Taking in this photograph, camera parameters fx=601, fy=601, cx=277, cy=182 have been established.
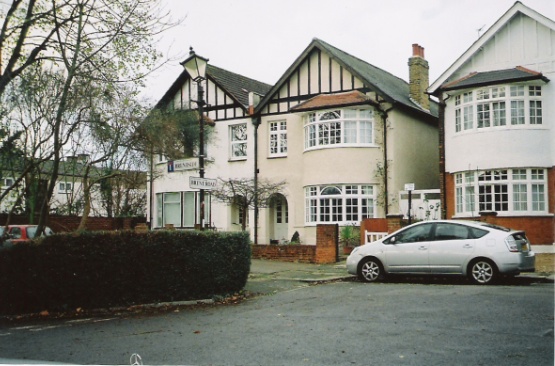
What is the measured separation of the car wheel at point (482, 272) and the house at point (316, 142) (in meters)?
10.3

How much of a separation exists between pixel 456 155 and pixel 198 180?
12.1 metres

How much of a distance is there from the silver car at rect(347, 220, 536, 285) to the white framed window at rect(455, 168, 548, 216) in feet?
22.2

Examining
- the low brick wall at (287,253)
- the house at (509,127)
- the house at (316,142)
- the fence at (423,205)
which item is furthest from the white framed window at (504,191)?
the low brick wall at (287,253)

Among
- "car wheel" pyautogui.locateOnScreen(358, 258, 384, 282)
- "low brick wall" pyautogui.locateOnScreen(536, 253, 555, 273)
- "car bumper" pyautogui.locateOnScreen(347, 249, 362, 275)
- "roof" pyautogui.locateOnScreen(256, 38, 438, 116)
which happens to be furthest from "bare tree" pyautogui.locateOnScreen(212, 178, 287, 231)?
"low brick wall" pyautogui.locateOnScreen(536, 253, 555, 273)

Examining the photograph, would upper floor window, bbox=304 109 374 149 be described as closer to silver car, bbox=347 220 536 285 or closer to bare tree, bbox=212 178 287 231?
bare tree, bbox=212 178 287 231

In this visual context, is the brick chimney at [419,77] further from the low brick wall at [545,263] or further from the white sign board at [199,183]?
the white sign board at [199,183]

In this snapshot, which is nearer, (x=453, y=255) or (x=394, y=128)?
(x=453, y=255)

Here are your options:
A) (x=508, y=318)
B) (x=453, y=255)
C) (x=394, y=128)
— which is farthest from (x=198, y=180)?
(x=394, y=128)

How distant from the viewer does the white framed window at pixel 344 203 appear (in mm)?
23922

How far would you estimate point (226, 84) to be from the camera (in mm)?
28578

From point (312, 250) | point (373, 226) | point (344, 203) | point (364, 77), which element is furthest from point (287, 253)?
point (364, 77)

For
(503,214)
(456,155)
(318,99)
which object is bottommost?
(503,214)

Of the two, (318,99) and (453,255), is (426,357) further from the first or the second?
(318,99)

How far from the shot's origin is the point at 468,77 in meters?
21.2
